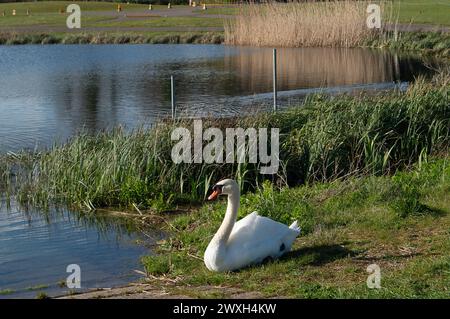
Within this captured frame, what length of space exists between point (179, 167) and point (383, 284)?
692 centimetres

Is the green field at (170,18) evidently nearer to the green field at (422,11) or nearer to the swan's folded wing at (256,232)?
the green field at (422,11)

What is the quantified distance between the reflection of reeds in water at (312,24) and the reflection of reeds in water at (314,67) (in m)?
0.50

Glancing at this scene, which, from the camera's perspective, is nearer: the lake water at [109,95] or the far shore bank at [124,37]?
the lake water at [109,95]

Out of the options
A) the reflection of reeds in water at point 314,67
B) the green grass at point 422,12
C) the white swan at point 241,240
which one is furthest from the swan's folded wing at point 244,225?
the green grass at point 422,12

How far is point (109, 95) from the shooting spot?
27938 millimetres

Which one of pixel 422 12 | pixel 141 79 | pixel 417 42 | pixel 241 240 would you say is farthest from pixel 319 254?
pixel 422 12

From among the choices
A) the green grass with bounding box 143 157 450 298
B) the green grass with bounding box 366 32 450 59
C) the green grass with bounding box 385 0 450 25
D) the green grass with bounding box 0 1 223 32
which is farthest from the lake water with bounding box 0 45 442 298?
the green grass with bounding box 385 0 450 25

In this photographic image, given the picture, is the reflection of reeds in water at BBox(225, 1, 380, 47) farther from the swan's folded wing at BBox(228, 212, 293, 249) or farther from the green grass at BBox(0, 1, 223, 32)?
the swan's folded wing at BBox(228, 212, 293, 249)

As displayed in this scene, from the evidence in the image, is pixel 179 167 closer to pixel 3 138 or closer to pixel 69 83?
pixel 3 138

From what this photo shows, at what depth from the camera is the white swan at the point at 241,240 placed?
8766mm

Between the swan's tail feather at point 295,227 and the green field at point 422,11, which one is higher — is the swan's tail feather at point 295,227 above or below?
below

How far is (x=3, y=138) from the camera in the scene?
795 inches

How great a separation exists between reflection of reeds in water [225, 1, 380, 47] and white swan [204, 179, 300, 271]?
27225 mm
